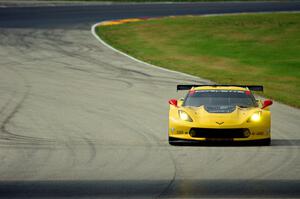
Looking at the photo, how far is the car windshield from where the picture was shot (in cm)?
1700

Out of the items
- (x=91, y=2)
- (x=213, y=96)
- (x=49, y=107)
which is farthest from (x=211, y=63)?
(x=91, y=2)

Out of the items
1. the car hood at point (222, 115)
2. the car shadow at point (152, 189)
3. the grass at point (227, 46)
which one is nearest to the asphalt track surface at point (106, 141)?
the car shadow at point (152, 189)

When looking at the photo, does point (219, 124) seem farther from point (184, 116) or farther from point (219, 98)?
point (219, 98)

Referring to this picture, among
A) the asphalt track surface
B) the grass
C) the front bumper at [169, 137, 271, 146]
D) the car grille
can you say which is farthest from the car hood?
the grass

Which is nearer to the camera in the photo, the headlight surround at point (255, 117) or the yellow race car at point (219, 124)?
the yellow race car at point (219, 124)

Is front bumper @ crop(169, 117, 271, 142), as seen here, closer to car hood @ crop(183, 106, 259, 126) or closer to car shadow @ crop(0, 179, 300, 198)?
car hood @ crop(183, 106, 259, 126)

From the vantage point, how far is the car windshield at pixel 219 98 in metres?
17.0

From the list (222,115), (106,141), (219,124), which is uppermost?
(222,115)

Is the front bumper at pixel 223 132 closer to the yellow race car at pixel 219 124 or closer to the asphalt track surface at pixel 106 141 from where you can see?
the yellow race car at pixel 219 124

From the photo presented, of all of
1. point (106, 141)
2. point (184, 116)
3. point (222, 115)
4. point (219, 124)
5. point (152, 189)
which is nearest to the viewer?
point (152, 189)

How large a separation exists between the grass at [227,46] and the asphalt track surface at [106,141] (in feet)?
5.78

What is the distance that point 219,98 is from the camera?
56.4 feet

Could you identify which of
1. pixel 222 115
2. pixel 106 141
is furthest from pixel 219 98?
pixel 106 141

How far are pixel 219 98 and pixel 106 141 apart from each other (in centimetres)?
241
